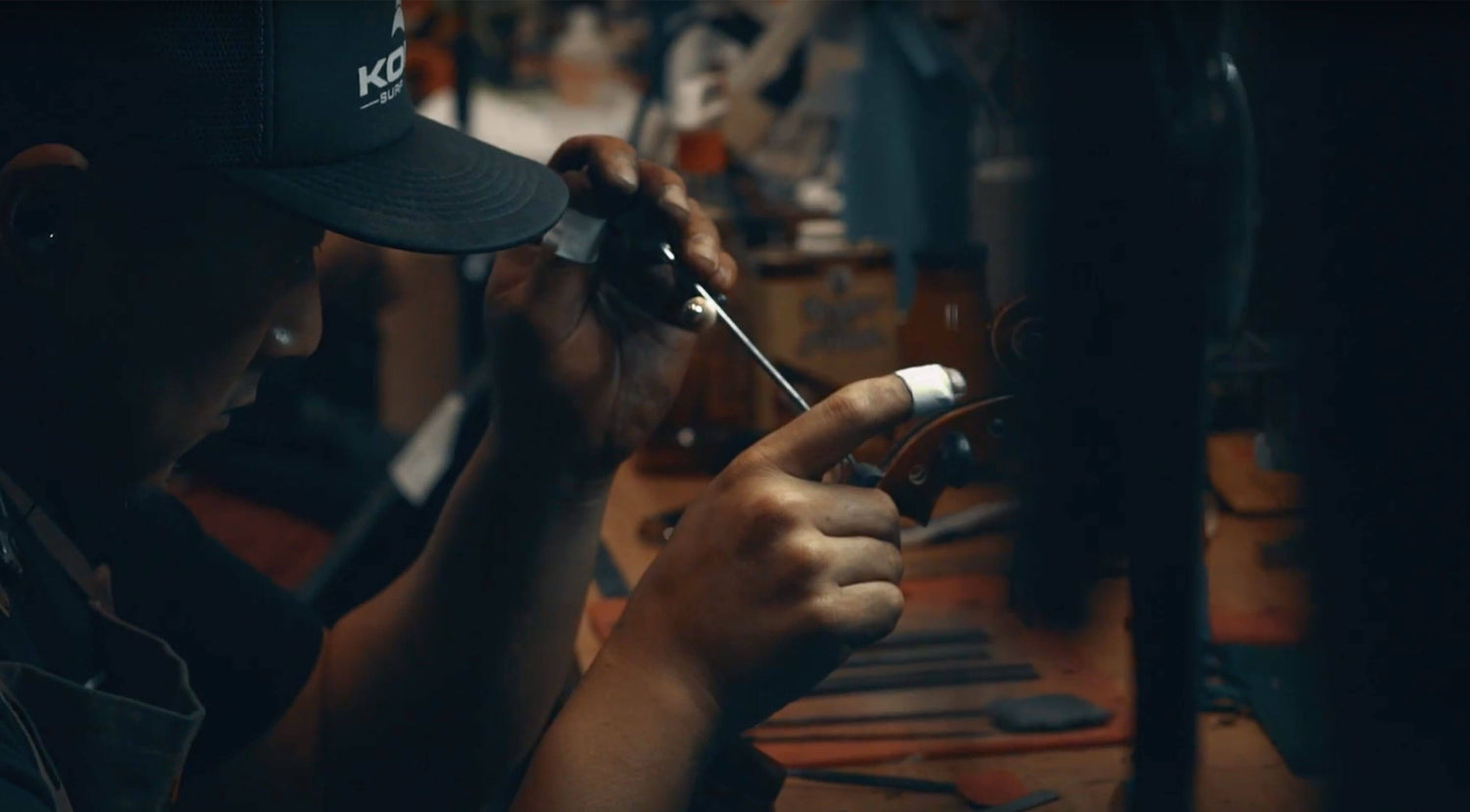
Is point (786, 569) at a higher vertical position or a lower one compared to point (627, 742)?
higher

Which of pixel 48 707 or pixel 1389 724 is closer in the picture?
pixel 1389 724

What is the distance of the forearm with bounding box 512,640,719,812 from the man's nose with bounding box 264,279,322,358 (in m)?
0.32

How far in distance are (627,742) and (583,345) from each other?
0.42 m

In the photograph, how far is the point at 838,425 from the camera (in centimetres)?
83

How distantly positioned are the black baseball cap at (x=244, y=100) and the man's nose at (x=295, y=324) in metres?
0.11

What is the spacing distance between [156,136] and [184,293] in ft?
0.37

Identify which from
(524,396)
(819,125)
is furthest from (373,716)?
(819,125)

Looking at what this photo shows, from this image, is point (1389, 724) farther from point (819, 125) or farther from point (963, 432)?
point (819, 125)

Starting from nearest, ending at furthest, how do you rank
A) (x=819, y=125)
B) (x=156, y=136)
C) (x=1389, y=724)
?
(x=1389, y=724), (x=156, y=136), (x=819, y=125)

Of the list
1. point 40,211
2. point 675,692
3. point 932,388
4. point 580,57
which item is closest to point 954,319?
point 932,388

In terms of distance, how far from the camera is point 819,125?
8.09 feet

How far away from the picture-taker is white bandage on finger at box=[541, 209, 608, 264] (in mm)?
1191

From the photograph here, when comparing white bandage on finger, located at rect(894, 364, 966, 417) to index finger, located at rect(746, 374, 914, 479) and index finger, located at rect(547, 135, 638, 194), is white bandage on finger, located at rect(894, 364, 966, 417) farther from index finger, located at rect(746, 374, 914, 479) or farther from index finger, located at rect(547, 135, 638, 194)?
index finger, located at rect(547, 135, 638, 194)

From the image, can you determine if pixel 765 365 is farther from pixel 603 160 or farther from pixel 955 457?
pixel 603 160
